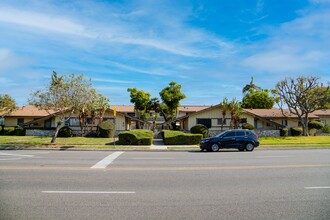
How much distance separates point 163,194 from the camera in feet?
23.3

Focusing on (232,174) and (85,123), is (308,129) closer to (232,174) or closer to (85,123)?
(85,123)

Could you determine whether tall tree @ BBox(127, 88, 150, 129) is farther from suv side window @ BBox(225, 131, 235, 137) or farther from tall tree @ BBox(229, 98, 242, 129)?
suv side window @ BBox(225, 131, 235, 137)

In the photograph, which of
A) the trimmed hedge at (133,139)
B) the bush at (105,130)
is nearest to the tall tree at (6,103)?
the bush at (105,130)

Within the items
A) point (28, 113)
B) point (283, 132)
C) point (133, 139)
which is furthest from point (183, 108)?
point (133, 139)

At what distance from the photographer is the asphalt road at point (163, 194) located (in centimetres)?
562

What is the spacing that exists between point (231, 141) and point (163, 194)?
47.1 feet

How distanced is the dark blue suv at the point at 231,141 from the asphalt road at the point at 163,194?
31.1ft

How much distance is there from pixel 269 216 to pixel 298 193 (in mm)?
2309

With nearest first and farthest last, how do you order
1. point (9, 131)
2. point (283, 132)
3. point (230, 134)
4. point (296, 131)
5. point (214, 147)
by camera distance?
point (214, 147), point (230, 134), point (9, 131), point (283, 132), point (296, 131)

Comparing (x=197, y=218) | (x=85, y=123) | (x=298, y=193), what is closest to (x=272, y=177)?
(x=298, y=193)

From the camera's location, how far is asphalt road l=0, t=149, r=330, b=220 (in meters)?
5.62

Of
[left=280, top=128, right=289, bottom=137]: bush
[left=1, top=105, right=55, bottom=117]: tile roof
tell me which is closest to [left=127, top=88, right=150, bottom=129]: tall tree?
[left=1, top=105, right=55, bottom=117]: tile roof

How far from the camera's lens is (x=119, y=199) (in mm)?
6602

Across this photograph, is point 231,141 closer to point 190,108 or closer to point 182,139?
point 182,139
